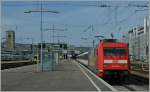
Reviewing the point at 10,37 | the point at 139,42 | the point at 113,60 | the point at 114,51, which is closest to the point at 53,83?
the point at 113,60

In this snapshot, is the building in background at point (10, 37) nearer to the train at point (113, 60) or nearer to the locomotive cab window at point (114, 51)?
the train at point (113, 60)

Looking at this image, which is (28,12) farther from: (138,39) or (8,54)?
(8,54)

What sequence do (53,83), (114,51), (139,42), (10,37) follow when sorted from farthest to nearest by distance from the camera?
1. (10,37)
2. (139,42)
3. (114,51)
4. (53,83)

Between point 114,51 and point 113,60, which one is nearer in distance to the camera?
point 113,60

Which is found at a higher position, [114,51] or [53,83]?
[114,51]

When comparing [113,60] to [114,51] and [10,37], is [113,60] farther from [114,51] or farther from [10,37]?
[10,37]

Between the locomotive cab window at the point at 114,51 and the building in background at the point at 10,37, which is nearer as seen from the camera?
the locomotive cab window at the point at 114,51

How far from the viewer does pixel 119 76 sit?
27.0m

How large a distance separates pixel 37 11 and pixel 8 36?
165 ft

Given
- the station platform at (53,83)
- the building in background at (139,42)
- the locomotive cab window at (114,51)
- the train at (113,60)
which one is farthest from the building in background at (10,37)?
the locomotive cab window at (114,51)

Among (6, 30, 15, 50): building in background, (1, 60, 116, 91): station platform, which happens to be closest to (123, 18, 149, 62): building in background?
(6, 30, 15, 50): building in background

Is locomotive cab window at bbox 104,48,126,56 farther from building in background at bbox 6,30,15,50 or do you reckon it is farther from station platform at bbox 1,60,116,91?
building in background at bbox 6,30,15,50

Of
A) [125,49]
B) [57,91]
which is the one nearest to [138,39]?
[125,49]

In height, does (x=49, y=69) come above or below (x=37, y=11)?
below
